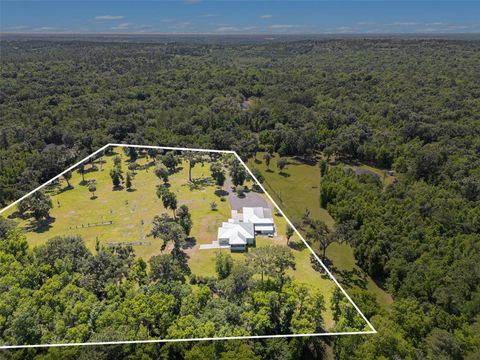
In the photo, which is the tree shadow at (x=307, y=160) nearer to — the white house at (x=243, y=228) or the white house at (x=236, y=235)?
the white house at (x=243, y=228)

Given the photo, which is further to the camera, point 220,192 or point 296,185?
point 296,185

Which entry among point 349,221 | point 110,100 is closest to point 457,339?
point 349,221

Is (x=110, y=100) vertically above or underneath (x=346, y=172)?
above

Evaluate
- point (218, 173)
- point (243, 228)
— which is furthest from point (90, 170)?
point (243, 228)

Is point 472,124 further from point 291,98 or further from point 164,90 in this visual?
point 164,90

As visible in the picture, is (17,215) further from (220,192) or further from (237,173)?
(237,173)
